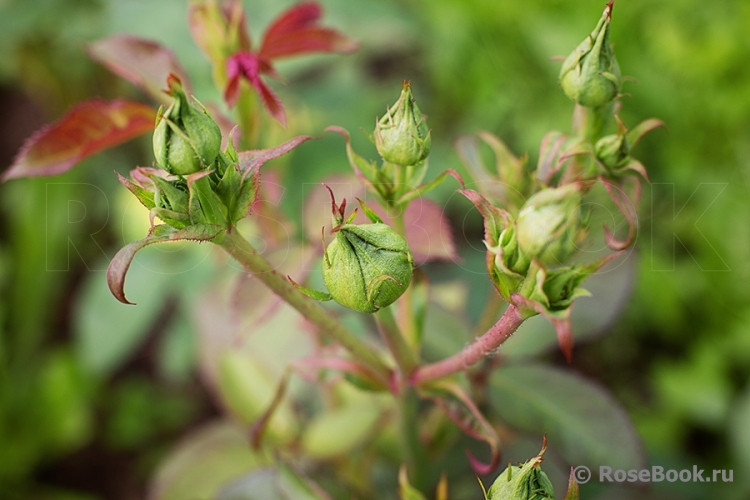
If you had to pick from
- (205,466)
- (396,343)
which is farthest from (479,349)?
(205,466)

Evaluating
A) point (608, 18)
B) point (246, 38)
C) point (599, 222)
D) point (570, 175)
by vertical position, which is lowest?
point (599, 222)

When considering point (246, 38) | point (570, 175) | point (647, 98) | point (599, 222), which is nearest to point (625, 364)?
point (647, 98)

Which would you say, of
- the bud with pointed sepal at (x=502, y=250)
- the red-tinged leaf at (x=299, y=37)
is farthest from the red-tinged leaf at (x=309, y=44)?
the bud with pointed sepal at (x=502, y=250)

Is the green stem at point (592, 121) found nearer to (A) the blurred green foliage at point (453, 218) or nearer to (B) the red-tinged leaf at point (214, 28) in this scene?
(B) the red-tinged leaf at point (214, 28)

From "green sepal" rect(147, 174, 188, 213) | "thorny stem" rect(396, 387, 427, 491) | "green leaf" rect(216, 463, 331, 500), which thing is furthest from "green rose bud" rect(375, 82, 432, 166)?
"green leaf" rect(216, 463, 331, 500)

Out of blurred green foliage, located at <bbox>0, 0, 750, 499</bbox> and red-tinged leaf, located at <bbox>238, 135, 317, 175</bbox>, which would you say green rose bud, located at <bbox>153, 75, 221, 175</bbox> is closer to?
red-tinged leaf, located at <bbox>238, 135, 317, 175</bbox>

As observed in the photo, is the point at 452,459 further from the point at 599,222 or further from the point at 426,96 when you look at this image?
the point at 426,96

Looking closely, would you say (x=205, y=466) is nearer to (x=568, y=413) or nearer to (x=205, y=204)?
(x=568, y=413)
